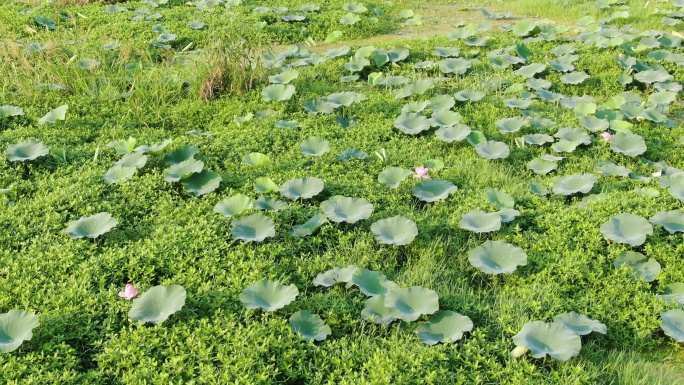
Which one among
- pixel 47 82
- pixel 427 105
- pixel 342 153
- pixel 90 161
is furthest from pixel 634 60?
pixel 47 82

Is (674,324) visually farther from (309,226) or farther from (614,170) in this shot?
(309,226)

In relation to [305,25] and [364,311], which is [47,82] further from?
[364,311]

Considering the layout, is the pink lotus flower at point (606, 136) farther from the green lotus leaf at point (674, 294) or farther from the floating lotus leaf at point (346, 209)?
the floating lotus leaf at point (346, 209)

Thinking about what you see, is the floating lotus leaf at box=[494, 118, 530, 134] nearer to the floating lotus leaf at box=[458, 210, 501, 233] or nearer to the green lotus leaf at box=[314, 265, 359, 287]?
the floating lotus leaf at box=[458, 210, 501, 233]

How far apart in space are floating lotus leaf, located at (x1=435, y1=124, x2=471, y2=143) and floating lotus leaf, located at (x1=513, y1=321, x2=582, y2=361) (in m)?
1.94

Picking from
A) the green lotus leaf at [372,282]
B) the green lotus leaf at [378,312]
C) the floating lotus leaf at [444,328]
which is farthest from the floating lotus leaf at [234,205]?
the floating lotus leaf at [444,328]

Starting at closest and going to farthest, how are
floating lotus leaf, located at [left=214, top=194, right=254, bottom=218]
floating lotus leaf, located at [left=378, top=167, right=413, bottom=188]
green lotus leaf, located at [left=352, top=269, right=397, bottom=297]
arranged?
green lotus leaf, located at [left=352, top=269, right=397, bottom=297] < floating lotus leaf, located at [left=214, top=194, right=254, bottom=218] < floating lotus leaf, located at [left=378, top=167, right=413, bottom=188]

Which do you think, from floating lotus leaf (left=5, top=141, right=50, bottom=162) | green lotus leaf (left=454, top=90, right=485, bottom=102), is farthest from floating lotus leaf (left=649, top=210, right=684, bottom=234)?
floating lotus leaf (left=5, top=141, right=50, bottom=162)

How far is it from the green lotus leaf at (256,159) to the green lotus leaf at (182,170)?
329 mm

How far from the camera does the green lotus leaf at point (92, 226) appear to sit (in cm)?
336

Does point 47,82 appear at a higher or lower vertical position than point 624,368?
higher

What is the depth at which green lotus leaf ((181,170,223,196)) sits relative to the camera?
12.5ft

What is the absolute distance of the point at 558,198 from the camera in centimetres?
405

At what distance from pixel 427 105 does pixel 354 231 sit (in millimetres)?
1885
